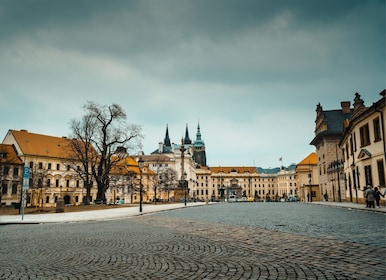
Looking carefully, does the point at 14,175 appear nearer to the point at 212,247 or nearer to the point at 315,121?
the point at 315,121

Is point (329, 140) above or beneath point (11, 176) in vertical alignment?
above

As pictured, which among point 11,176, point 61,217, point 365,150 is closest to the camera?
point 61,217

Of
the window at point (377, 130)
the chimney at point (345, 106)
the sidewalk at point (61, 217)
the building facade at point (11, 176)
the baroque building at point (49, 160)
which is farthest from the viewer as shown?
the baroque building at point (49, 160)

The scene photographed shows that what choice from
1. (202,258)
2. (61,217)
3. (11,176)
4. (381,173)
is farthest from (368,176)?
(11,176)

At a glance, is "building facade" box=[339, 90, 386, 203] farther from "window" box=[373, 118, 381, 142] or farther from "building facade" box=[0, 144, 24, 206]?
"building facade" box=[0, 144, 24, 206]

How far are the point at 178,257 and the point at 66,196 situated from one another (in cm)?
7426

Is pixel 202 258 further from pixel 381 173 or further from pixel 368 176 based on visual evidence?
pixel 368 176

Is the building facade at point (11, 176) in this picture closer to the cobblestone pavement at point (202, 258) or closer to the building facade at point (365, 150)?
the building facade at point (365, 150)

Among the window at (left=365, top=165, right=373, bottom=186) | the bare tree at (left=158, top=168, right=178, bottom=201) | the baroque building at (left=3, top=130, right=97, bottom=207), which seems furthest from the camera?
the bare tree at (left=158, top=168, right=178, bottom=201)

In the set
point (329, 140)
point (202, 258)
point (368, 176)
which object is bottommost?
point (202, 258)

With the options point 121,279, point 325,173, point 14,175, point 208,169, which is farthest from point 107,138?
point 208,169

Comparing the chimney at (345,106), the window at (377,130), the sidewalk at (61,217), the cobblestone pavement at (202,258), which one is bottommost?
the sidewalk at (61,217)

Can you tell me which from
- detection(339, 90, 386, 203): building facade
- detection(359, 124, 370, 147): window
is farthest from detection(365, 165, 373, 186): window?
detection(359, 124, 370, 147): window

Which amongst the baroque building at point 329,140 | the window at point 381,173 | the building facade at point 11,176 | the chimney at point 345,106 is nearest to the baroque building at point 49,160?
the building facade at point 11,176
